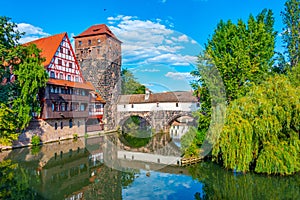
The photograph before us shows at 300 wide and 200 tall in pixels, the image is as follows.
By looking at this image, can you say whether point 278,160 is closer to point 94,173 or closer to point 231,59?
point 231,59

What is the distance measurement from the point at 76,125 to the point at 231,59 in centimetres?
1643

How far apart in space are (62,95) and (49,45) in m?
5.01

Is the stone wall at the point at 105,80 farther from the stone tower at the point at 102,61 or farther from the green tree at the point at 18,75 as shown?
the green tree at the point at 18,75

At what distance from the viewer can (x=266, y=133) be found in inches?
420

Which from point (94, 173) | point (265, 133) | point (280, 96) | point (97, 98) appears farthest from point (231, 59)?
point (97, 98)

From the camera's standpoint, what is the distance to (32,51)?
59.3 ft

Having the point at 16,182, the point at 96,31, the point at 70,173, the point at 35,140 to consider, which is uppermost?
the point at 96,31

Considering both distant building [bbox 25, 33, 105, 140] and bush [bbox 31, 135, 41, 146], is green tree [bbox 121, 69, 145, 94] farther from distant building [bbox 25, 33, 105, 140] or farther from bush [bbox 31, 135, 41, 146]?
bush [bbox 31, 135, 41, 146]

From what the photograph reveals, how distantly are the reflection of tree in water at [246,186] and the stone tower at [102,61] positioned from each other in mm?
20417

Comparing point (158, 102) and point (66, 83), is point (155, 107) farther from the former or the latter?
point (66, 83)

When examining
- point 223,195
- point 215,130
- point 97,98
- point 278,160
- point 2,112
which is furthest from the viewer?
point 97,98

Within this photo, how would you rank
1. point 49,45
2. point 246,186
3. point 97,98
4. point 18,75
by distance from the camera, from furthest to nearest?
1. point 97,98
2. point 49,45
3. point 18,75
4. point 246,186

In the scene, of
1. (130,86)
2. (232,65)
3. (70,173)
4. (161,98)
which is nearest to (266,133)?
(232,65)

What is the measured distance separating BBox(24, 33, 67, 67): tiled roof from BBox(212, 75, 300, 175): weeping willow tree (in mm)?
16764
